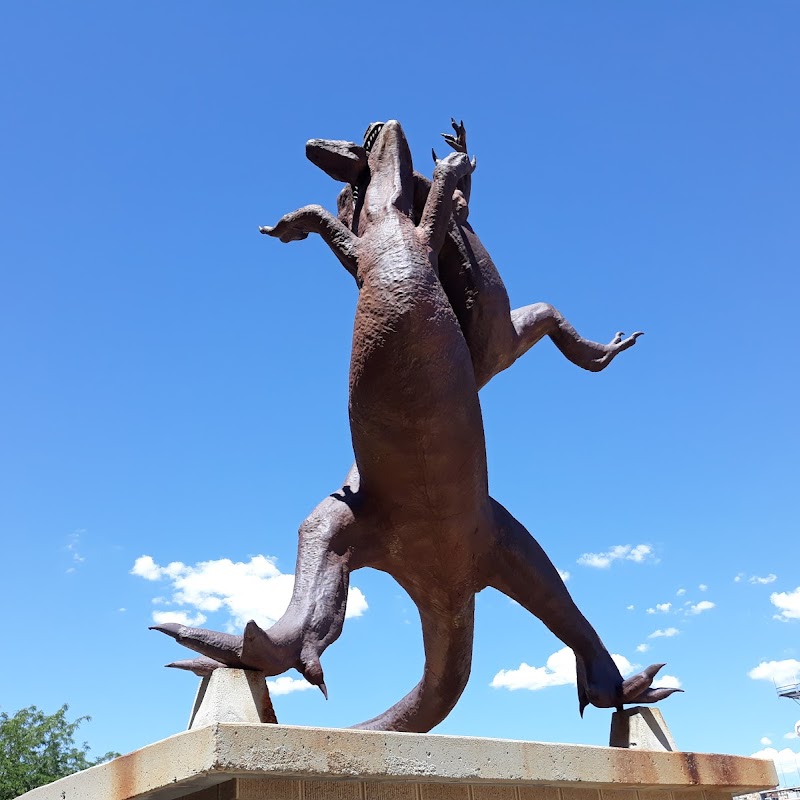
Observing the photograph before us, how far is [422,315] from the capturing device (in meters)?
4.29

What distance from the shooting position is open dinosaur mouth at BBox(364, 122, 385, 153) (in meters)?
5.38

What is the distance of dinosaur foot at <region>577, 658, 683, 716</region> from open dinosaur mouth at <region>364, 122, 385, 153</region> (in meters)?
3.57

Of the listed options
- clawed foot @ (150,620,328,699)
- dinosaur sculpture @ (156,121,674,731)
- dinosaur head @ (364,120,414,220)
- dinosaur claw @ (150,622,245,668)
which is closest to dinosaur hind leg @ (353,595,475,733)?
dinosaur sculpture @ (156,121,674,731)

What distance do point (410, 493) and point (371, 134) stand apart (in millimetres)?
2293

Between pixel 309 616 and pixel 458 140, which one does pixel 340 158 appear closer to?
pixel 458 140

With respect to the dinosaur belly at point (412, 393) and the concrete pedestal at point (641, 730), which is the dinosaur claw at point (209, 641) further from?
the concrete pedestal at point (641, 730)

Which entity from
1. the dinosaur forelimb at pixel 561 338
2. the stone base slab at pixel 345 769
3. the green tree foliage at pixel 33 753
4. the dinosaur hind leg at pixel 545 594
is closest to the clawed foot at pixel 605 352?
the dinosaur forelimb at pixel 561 338

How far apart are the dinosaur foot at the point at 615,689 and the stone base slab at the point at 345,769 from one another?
2.73ft

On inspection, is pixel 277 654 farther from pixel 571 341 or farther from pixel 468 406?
pixel 571 341

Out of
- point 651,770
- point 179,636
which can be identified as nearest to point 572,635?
point 651,770

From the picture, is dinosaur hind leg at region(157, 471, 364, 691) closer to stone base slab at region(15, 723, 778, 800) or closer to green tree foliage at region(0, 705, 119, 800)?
stone base slab at region(15, 723, 778, 800)

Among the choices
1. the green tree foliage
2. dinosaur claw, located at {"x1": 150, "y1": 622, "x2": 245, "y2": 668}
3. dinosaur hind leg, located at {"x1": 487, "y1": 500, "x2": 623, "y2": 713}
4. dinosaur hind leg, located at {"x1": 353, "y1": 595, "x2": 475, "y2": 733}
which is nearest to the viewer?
dinosaur claw, located at {"x1": 150, "y1": 622, "x2": 245, "y2": 668}

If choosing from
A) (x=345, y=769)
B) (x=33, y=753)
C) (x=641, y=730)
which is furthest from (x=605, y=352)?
(x=33, y=753)

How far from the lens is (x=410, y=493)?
188 inches
